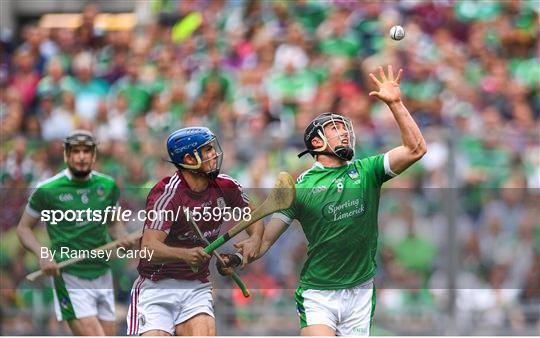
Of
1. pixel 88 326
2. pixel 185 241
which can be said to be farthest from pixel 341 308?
pixel 88 326

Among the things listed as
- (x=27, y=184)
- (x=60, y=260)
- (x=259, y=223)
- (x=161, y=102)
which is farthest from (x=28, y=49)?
(x=259, y=223)

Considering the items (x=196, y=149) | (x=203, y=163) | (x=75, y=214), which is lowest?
(x=75, y=214)

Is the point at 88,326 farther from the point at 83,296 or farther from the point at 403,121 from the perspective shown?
the point at 403,121

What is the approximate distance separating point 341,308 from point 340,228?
57 centimetres

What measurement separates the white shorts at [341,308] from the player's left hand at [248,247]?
462 millimetres

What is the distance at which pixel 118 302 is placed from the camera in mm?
13812

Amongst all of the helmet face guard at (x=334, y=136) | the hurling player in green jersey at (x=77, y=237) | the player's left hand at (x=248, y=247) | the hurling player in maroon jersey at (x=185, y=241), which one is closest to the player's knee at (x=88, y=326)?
the hurling player in green jersey at (x=77, y=237)

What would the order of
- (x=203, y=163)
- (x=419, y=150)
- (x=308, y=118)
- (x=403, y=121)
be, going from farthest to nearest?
(x=308, y=118) → (x=203, y=163) → (x=419, y=150) → (x=403, y=121)

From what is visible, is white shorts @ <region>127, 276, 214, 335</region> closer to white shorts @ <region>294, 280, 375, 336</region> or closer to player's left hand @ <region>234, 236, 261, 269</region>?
player's left hand @ <region>234, 236, 261, 269</region>

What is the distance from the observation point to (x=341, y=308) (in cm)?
1085

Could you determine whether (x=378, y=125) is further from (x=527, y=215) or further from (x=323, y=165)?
(x=323, y=165)

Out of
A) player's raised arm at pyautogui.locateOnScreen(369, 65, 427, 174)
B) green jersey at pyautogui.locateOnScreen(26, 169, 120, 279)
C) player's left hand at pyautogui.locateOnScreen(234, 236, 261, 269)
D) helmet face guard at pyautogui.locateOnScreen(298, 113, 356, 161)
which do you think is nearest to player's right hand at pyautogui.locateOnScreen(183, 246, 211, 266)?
player's left hand at pyautogui.locateOnScreen(234, 236, 261, 269)

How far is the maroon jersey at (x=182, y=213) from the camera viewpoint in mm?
10875

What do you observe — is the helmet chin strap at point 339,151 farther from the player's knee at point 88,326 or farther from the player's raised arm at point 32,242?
the player's knee at point 88,326
